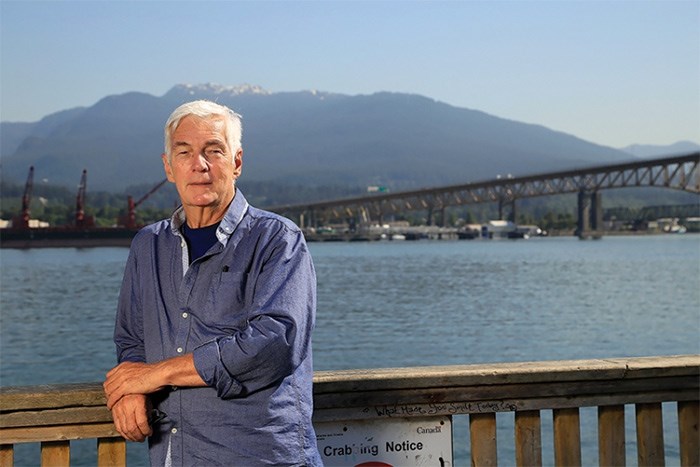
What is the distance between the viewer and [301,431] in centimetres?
217

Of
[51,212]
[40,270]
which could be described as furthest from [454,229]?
[40,270]

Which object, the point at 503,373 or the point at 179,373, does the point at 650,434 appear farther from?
the point at 179,373

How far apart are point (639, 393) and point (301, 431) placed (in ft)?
3.84

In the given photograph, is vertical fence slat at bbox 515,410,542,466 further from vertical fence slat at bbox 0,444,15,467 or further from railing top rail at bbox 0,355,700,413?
vertical fence slat at bbox 0,444,15,467

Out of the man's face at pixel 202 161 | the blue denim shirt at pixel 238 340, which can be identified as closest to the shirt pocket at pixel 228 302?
the blue denim shirt at pixel 238 340

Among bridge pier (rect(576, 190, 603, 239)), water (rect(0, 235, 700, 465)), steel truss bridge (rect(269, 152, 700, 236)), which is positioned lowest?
water (rect(0, 235, 700, 465))

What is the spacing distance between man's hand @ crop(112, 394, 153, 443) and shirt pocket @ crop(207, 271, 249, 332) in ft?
0.82

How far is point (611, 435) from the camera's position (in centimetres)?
286

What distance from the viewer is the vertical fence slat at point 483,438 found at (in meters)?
2.73

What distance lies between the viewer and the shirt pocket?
7.04 feet

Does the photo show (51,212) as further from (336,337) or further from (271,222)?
(271,222)

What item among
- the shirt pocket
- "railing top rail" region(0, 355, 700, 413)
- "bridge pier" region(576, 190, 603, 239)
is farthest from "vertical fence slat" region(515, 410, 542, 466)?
"bridge pier" region(576, 190, 603, 239)

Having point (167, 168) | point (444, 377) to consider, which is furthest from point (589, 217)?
point (167, 168)

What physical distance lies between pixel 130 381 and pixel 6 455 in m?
0.52
